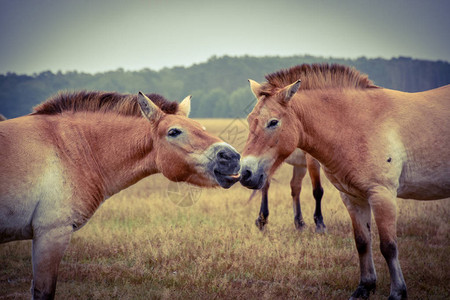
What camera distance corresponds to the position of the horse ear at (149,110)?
12.7ft

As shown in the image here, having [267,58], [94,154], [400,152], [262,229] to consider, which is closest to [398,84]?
[267,58]

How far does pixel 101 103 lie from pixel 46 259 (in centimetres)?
183

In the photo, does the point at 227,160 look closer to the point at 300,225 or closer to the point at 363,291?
the point at 363,291

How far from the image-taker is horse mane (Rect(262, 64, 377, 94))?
4805mm

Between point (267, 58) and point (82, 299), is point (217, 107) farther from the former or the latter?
point (82, 299)

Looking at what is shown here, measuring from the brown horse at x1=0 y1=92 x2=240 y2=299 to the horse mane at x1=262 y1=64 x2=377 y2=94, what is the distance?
4.29 feet

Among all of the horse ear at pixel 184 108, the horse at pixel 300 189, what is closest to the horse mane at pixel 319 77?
the horse ear at pixel 184 108

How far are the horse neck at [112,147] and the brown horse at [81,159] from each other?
1 centimetres

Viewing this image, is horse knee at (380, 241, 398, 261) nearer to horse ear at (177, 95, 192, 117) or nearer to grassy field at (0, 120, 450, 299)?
grassy field at (0, 120, 450, 299)

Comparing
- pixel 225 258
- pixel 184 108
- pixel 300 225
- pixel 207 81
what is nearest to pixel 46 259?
pixel 184 108

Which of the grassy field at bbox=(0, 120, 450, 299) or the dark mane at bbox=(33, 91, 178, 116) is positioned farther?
the grassy field at bbox=(0, 120, 450, 299)

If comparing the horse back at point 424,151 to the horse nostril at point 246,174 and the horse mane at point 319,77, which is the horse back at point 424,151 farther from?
the horse nostril at point 246,174

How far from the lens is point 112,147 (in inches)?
161

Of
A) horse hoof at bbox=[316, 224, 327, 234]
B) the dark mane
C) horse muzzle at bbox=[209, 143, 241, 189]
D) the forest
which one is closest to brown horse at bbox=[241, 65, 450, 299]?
horse muzzle at bbox=[209, 143, 241, 189]
